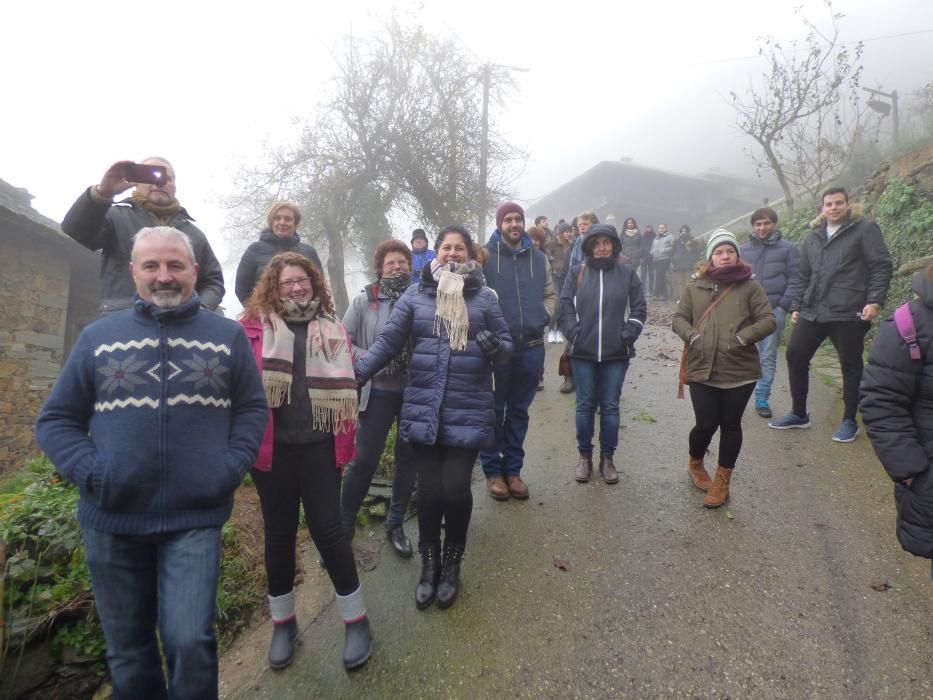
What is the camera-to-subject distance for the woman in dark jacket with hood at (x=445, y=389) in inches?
98.9

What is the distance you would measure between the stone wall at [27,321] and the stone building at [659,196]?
90.4 ft

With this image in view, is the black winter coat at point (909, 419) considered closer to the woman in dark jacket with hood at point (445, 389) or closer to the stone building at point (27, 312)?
the woman in dark jacket with hood at point (445, 389)

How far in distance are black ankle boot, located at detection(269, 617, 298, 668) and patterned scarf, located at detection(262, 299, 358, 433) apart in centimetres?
100

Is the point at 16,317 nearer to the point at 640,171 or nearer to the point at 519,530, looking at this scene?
the point at 519,530

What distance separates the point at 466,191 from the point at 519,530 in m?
13.7

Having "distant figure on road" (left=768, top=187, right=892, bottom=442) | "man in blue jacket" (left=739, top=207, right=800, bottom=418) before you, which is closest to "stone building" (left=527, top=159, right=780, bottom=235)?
"man in blue jacket" (left=739, top=207, right=800, bottom=418)

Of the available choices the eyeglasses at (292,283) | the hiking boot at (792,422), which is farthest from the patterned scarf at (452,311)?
the hiking boot at (792,422)

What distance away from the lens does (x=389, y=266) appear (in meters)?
3.09

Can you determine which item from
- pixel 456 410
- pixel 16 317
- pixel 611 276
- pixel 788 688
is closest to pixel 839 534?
pixel 788 688

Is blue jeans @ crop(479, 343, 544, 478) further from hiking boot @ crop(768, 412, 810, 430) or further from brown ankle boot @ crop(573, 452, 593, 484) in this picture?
hiking boot @ crop(768, 412, 810, 430)

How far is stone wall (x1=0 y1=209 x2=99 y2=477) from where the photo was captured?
25.7ft

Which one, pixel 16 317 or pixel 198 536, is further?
pixel 16 317

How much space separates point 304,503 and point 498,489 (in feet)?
6.00

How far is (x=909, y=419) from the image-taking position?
182 cm
